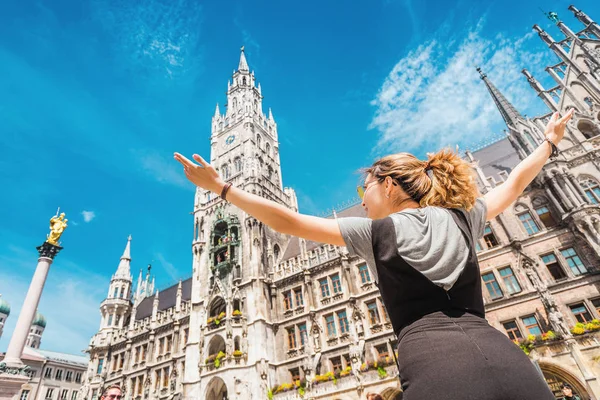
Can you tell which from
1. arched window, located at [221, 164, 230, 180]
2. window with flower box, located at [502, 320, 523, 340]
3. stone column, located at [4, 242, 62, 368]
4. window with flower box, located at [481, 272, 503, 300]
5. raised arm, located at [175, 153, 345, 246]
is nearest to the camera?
raised arm, located at [175, 153, 345, 246]

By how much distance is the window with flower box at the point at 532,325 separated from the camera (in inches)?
749

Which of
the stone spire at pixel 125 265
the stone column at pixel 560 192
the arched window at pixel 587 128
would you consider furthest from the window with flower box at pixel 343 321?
the stone spire at pixel 125 265

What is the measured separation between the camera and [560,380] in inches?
687

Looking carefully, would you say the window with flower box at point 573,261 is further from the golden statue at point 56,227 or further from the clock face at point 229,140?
the clock face at point 229,140

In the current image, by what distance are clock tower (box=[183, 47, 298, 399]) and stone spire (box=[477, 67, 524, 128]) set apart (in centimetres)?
2132

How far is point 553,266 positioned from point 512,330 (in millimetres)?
4542

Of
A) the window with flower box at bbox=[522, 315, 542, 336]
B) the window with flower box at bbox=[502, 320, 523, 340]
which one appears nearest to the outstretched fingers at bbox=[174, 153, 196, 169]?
the window with flower box at bbox=[502, 320, 523, 340]

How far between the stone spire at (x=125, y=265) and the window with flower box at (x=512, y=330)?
4244 cm

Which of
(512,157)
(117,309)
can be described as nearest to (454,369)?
(512,157)

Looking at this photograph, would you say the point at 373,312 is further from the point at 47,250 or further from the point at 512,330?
the point at 47,250

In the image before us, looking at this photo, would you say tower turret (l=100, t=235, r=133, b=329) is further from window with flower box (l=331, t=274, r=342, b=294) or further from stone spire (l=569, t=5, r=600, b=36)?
stone spire (l=569, t=5, r=600, b=36)

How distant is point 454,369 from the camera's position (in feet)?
4.22

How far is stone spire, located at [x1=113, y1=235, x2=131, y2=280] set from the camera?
44.3 meters

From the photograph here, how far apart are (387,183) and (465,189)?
1.48ft
